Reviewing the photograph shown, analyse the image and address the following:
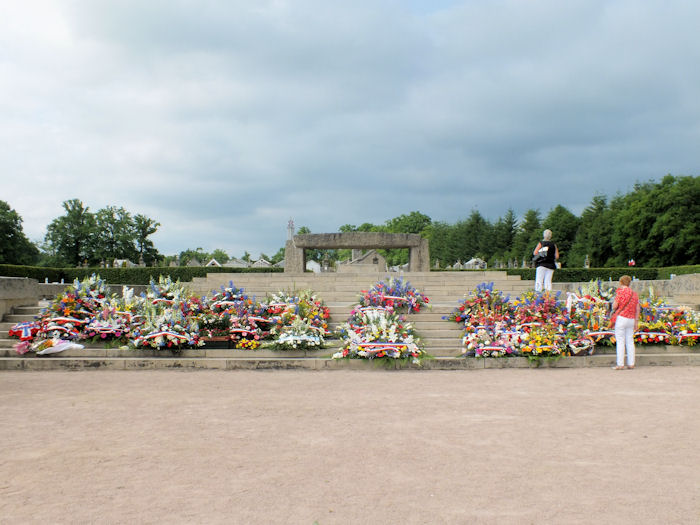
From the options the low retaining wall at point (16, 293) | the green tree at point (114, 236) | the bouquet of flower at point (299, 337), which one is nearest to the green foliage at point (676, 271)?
the bouquet of flower at point (299, 337)

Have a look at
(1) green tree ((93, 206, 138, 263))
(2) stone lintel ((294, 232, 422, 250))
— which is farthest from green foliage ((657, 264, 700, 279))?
(1) green tree ((93, 206, 138, 263))

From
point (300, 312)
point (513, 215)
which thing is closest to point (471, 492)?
point (300, 312)

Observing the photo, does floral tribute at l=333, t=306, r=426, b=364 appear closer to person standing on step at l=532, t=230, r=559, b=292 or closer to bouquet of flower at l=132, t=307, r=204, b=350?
bouquet of flower at l=132, t=307, r=204, b=350

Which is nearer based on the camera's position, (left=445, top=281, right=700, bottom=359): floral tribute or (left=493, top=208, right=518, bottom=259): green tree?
(left=445, top=281, right=700, bottom=359): floral tribute

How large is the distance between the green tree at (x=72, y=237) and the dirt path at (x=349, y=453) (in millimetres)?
52277

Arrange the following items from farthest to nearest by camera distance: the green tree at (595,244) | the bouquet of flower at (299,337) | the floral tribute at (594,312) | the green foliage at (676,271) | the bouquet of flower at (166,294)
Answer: the green tree at (595,244) < the green foliage at (676,271) < the bouquet of flower at (166,294) < the floral tribute at (594,312) < the bouquet of flower at (299,337)

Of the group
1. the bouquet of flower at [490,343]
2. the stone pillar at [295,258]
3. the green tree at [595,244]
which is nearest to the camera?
the bouquet of flower at [490,343]

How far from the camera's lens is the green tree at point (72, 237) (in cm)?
5381

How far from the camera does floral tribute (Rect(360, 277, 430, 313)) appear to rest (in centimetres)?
1077

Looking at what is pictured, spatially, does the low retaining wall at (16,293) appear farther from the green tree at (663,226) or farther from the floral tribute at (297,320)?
the green tree at (663,226)

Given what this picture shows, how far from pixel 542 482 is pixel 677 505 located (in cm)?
77

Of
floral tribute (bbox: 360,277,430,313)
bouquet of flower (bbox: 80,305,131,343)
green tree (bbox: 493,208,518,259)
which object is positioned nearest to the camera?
bouquet of flower (bbox: 80,305,131,343)

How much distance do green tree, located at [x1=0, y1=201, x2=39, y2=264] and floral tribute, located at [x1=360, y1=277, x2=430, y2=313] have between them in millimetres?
45569

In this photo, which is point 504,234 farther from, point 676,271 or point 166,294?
point 166,294
